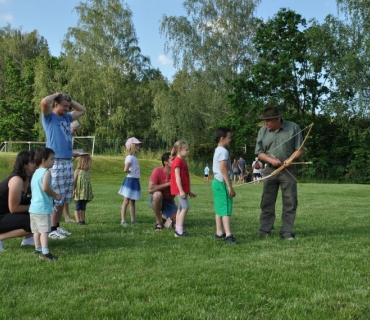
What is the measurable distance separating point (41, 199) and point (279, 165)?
12.2 ft

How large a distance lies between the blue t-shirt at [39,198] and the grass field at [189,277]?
0.63 m

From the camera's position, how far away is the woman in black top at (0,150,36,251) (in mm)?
6684

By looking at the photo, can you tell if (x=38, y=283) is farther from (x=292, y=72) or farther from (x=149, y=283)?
(x=292, y=72)

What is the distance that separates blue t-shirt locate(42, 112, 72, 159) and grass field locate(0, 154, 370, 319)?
4.63 feet

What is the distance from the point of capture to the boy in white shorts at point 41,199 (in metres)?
6.20

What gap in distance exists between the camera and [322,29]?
37.7 meters

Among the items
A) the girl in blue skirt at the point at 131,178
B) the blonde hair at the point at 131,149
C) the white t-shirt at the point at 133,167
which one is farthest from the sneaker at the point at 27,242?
the blonde hair at the point at 131,149

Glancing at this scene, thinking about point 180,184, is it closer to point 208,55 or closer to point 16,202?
point 16,202

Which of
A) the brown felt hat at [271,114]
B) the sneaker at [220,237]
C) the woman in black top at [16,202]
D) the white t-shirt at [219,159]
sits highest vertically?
the brown felt hat at [271,114]

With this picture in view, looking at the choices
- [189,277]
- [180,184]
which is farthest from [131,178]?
[189,277]

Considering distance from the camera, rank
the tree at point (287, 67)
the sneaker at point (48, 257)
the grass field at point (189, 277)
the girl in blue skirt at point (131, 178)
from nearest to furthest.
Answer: the grass field at point (189, 277)
the sneaker at point (48, 257)
the girl in blue skirt at point (131, 178)
the tree at point (287, 67)

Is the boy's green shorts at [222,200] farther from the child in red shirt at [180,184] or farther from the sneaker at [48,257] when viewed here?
the sneaker at [48,257]

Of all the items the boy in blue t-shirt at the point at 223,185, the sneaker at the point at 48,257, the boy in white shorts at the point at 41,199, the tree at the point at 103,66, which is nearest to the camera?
the sneaker at the point at 48,257

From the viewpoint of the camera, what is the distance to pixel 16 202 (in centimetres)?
673
